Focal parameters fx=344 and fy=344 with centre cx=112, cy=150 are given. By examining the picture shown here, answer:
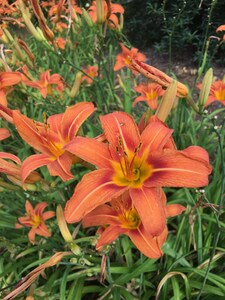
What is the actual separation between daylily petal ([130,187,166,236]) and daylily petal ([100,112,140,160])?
0.16 meters

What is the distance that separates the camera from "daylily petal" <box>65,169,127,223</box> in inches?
32.6

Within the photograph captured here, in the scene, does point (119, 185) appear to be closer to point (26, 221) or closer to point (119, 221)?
point (119, 221)

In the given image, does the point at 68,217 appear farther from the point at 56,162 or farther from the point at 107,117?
the point at 107,117

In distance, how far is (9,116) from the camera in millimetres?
1099

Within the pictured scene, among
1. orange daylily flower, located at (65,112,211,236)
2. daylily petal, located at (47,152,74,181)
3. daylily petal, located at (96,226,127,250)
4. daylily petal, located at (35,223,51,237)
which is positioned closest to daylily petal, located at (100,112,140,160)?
orange daylily flower, located at (65,112,211,236)

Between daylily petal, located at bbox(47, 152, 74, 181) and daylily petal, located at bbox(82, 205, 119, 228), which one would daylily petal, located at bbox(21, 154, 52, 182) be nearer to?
daylily petal, located at bbox(47, 152, 74, 181)

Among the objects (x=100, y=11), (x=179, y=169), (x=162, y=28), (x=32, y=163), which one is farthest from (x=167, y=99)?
(x=162, y=28)

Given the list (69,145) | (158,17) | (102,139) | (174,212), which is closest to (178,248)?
(174,212)

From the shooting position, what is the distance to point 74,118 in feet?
3.66

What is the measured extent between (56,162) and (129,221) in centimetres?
32

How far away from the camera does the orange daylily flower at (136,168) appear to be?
84 cm

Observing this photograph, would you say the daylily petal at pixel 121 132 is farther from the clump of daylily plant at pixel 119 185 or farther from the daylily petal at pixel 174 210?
the daylily petal at pixel 174 210

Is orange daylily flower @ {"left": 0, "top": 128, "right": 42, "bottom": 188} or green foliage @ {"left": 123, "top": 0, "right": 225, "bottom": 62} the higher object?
orange daylily flower @ {"left": 0, "top": 128, "right": 42, "bottom": 188}

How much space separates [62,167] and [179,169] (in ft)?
1.07
